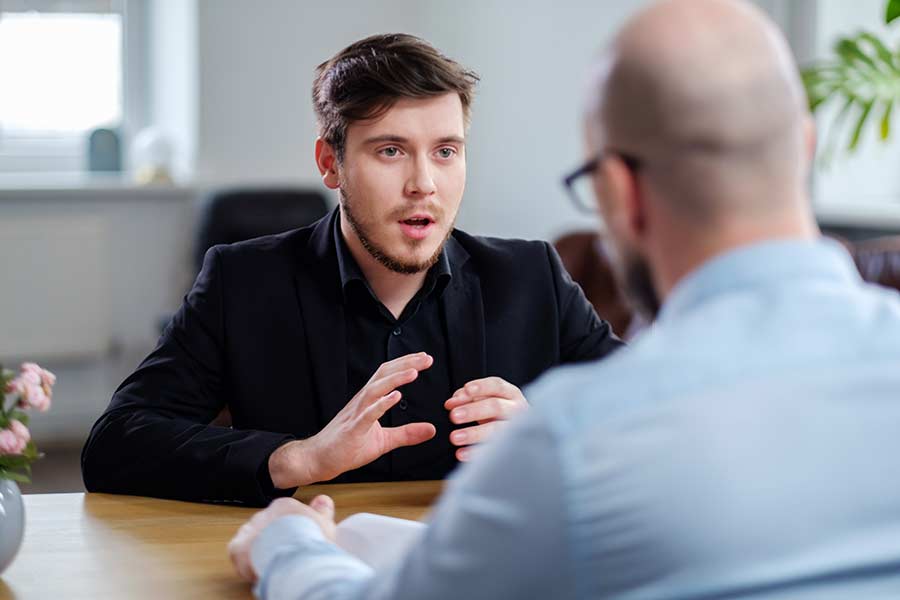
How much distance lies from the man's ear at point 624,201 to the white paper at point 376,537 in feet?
1.57

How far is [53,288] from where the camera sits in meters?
5.14

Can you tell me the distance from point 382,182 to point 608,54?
1.04 metres

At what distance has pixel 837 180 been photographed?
5.12 metres

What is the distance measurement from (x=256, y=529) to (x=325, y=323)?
26.1 inches

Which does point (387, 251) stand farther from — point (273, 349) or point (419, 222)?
point (273, 349)

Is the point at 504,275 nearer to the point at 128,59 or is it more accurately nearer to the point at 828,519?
the point at 828,519

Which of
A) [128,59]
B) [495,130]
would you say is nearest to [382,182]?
[495,130]

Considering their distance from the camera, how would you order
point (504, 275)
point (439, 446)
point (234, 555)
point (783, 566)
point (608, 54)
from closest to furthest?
point (783, 566) → point (608, 54) → point (234, 555) → point (439, 446) → point (504, 275)

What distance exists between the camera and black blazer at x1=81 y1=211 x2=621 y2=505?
1.75 metres

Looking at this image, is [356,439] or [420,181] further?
[420,181]

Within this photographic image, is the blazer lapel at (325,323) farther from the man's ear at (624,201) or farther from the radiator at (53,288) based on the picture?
the radiator at (53,288)

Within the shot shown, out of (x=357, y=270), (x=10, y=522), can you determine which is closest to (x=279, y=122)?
(x=357, y=270)

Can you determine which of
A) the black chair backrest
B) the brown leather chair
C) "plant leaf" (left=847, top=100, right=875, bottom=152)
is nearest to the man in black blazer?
"plant leaf" (left=847, top=100, right=875, bottom=152)

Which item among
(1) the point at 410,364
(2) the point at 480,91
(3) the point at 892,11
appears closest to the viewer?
(1) the point at 410,364
